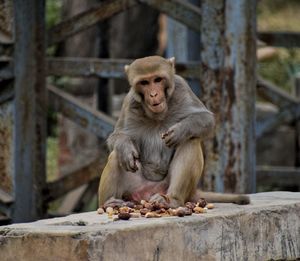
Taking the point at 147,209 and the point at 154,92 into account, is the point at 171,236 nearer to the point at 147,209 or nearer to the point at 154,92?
the point at 147,209

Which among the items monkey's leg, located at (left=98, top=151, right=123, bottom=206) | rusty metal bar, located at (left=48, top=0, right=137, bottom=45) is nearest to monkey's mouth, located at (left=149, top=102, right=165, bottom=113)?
monkey's leg, located at (left=98, top=151, right=123, bottom=206)

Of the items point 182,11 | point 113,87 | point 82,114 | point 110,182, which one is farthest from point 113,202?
point 113,87

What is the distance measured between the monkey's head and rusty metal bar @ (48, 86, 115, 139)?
3.12 metres

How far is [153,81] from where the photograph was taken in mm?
7754

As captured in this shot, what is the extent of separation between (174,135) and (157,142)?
0.96 feet

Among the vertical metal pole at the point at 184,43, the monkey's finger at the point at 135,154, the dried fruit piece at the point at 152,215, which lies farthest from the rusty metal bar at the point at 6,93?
the dried fruit piece at the point at 152,215

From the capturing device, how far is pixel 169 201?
24.8 feet

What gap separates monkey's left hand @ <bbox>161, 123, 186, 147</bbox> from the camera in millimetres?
7754

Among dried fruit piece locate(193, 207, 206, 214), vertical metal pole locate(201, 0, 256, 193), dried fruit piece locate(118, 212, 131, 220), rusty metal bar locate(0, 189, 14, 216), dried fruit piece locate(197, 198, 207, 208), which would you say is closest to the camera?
dried fruit piece locate(118, 212, 131, 220)

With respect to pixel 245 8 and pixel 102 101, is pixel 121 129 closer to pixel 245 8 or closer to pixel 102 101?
pixel 245 8

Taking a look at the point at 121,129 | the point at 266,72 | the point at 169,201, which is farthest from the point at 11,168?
the point at 266,72

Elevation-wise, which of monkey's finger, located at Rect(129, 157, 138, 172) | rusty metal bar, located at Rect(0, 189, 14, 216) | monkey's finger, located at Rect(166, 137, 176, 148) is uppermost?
monkey's finger, located at Rect(166, 137, 176, 148)

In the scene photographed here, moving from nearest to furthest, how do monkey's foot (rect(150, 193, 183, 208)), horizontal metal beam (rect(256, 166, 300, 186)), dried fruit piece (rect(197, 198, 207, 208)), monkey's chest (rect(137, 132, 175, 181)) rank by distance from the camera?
monkey's foot (rect(150, 193, 183, 208)) → dried fruit piece (rect(197, 198, 207, 208)) → monkey's chest (rect(137, 132, 175, 181)) → horizontal metal beam (rect(256, 166, 300, 186))

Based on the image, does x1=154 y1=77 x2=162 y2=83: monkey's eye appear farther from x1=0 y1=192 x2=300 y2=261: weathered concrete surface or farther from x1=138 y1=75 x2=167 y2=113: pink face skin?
x1=0 y1=192 x2=300 y2=261: weathered concrete surface
